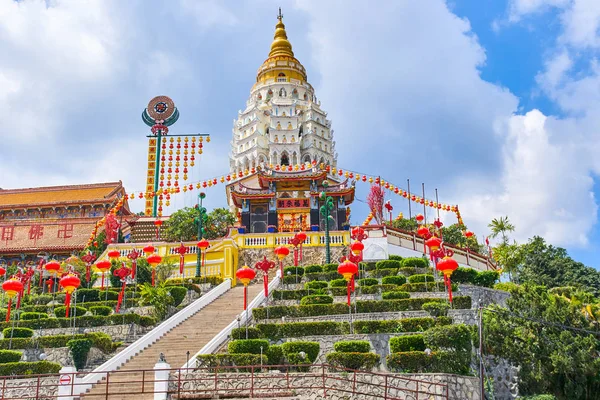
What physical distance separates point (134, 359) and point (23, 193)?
157 feet

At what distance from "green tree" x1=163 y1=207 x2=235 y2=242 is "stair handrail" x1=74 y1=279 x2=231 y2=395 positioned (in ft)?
42.2

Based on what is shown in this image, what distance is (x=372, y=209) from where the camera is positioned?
57562 mm

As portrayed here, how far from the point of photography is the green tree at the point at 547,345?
69.6ft

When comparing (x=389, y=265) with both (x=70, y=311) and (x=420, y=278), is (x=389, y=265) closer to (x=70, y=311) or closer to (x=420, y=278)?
(x=420, y=278)

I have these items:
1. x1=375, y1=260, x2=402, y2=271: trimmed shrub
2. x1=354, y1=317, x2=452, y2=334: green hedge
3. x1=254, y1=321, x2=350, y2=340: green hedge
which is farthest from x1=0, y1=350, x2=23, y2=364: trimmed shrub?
x1=375, y1=260, x2=402, y2=271: trimmed shrub

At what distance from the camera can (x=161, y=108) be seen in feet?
201

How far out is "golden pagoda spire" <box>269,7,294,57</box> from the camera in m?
74.4

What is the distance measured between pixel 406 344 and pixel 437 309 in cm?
414

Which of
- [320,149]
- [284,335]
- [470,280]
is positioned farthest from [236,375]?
[320,149]

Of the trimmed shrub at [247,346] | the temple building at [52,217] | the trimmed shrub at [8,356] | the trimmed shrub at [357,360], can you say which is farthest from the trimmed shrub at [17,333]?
the temple building at [52,217]

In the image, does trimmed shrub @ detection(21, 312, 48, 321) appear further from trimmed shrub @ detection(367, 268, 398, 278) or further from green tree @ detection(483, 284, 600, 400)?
green tree @ detection(483, 284, 600, 400)

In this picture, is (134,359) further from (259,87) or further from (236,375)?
(259,87)

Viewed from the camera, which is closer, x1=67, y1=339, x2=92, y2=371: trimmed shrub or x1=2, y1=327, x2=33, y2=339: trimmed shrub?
x1=67, y1=339, x2=92, y2=371: trimmed shrub

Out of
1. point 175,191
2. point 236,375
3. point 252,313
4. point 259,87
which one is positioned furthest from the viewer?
point 259,87
